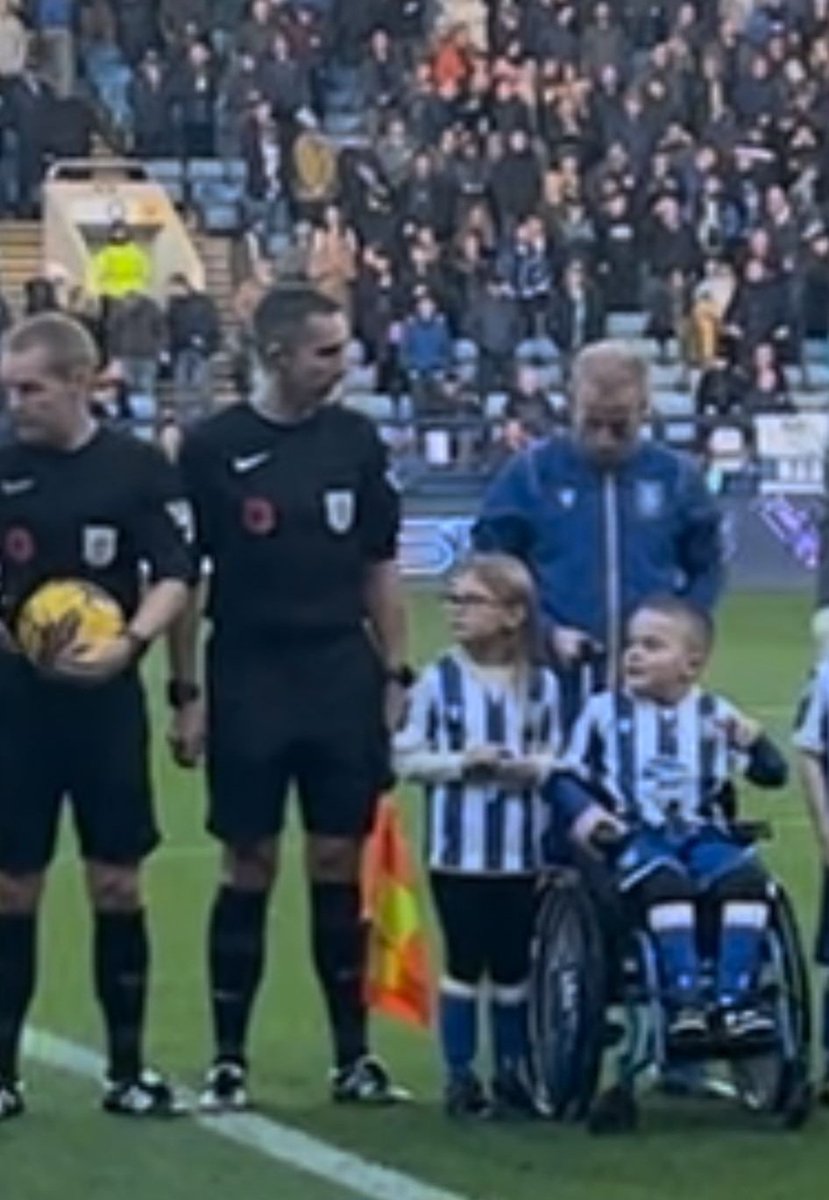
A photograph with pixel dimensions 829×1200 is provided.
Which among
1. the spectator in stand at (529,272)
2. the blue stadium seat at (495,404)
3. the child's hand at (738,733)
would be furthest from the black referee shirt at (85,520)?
the spectator in stand at (529,272)

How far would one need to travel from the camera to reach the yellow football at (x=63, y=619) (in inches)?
371

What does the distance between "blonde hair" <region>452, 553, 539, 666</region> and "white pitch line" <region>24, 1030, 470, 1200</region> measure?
4.06 feet

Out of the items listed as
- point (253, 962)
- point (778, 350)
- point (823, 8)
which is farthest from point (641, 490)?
point (823, 8)

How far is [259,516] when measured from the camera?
31.8ft

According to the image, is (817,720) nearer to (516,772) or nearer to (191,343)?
(516,772)

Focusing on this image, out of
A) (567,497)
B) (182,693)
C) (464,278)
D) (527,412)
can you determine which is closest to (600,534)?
(567,497)

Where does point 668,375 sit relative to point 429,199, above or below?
below

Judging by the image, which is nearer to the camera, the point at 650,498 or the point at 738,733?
the point at 738,733

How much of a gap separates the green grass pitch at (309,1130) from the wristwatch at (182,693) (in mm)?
964

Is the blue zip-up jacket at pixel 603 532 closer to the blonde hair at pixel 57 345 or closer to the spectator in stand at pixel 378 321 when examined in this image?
the blonde hair at pixel 57 345

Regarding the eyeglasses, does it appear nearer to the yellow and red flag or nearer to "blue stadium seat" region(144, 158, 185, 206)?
the yellow and red flag

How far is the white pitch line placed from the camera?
347 inches

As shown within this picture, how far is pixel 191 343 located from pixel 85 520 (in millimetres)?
24179

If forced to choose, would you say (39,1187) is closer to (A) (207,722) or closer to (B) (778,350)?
(A) (207,722)
